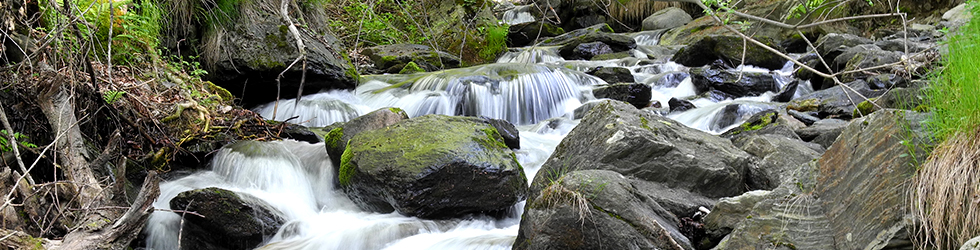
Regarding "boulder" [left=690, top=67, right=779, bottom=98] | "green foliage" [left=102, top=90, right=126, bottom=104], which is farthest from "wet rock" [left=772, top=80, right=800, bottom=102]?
"green foliage" [left=102, top=90, right=126, bottom=104]

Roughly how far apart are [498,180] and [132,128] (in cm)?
288

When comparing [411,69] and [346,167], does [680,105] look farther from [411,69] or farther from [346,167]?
[346,167]

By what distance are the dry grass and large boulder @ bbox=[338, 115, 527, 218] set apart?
2.76 m

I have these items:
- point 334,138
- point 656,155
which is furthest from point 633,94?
point 656,155

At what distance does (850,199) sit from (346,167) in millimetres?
3503

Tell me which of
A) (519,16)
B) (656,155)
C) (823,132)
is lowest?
(519,16)

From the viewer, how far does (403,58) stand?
35.9 feet

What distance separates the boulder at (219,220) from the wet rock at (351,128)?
1.10 metres

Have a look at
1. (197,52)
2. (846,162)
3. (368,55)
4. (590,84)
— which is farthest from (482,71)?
(846,162)

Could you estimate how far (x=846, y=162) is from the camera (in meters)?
2.79

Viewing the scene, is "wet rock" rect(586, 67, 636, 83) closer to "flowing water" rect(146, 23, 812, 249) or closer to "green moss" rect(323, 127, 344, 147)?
"flowing water" rect(146, 23, 812, 249)

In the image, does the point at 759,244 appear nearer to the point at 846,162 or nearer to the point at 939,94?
the point at 846,162

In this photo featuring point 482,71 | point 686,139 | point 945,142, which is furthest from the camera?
point 482,71

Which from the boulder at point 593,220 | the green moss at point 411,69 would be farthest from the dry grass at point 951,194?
the green moss at point 411,69
